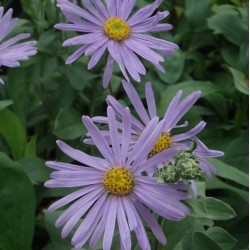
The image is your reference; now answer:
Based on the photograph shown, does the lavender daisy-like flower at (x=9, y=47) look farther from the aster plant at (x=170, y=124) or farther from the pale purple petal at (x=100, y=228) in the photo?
the pale purple petal at (x=100, y=228)

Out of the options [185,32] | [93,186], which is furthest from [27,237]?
[185,32]

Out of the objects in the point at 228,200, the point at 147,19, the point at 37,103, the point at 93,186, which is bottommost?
the point at 228,200

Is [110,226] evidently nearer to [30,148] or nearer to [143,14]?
[143,14]

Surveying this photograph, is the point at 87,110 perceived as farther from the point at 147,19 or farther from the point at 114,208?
the point at 114,208

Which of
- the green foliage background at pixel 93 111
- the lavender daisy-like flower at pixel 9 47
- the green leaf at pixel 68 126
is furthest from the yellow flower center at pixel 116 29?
the green leaf at pixel 68 126

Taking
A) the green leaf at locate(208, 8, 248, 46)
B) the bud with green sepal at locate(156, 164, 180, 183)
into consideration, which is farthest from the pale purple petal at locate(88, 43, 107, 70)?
the green leaf at locate(208, 8, 248, 46)

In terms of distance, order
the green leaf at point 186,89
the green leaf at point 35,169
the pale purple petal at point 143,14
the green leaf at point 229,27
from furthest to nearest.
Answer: the green leaf at point 229,27 → the green leaf at point 186,89 → the green leaf at point 35,169 → the pale purple petal at point 143,14

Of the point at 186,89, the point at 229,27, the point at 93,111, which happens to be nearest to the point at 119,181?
the point at 93,111
